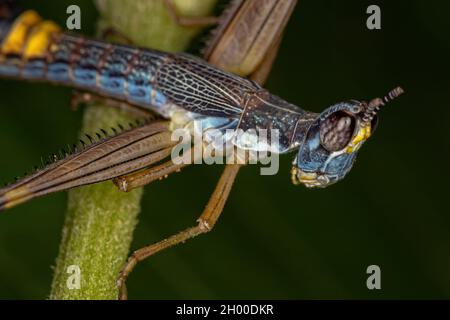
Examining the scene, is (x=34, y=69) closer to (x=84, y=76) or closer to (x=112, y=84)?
(x=84, y=76)

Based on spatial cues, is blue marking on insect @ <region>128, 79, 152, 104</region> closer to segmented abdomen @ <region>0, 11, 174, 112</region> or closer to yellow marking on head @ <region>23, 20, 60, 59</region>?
segmented abdomen @ <region>0, 11, 174, 112</region>

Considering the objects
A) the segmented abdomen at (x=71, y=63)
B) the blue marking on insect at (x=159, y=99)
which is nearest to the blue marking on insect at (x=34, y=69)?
the segmented abdomen at (x=71, y=63)

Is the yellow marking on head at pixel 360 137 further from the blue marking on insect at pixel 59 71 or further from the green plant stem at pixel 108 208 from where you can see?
the blue marking on insect at pixel 59 71

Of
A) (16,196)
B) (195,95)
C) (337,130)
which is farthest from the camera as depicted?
(195,95)

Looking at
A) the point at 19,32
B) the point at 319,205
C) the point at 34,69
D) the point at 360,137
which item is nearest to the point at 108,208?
the point at 319,205
